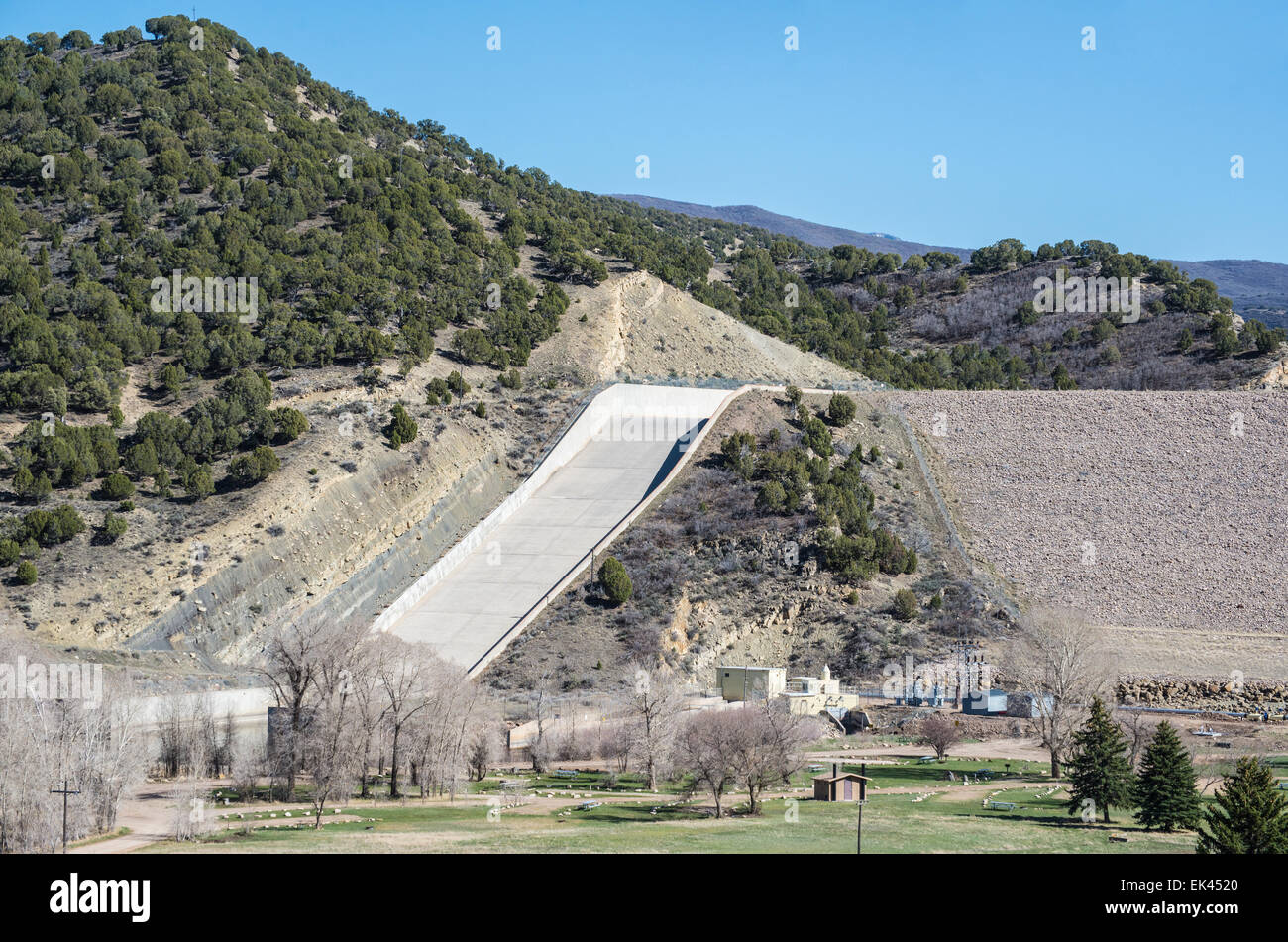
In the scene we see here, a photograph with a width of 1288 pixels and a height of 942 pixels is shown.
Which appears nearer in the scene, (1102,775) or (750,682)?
(1102,775)

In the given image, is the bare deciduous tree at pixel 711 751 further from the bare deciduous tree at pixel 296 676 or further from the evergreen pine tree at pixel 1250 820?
the evergreen pine tree at pixel 1250 820

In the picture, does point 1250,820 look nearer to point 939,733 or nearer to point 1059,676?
point 1059,676

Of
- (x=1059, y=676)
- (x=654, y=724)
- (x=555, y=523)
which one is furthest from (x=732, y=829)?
(x=555, y=523)

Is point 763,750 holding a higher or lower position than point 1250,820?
lower

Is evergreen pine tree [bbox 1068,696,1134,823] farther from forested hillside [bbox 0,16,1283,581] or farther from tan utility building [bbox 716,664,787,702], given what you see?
forested hillside [bbox 0,16,1283,581]

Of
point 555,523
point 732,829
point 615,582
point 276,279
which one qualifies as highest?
point 276,279

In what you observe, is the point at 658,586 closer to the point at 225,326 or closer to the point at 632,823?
the point at 632,823
